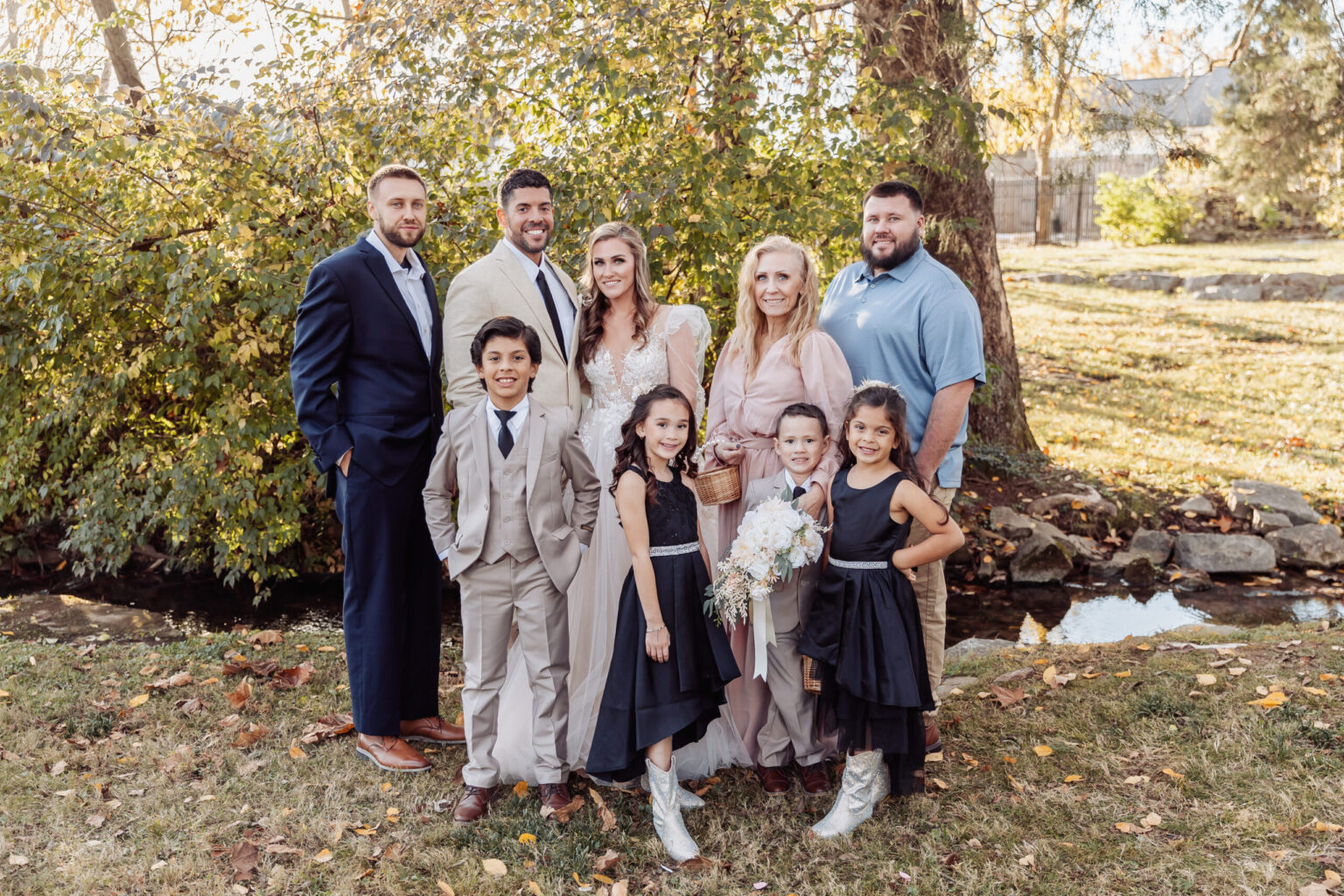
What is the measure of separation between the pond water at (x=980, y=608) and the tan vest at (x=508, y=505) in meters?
3.43

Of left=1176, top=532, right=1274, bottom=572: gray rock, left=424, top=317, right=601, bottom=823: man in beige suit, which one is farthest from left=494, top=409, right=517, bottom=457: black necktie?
left=1176, top=532, right=1274, bottom=572: gray rock

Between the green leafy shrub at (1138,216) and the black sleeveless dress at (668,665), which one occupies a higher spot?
the green leafy shrub at (1138,216)

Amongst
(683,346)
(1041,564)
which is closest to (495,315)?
(683,346)

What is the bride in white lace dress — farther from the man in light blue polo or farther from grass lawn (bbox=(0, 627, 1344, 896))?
the man in light blue polo

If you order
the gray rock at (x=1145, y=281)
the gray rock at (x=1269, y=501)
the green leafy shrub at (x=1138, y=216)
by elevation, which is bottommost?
the gray rock at (x=1269, y=501)

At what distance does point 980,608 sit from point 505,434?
483cm

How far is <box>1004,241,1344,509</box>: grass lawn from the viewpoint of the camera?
31.6 feet

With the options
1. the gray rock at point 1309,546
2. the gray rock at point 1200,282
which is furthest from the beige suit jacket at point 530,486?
the gray rock at point 1200,282

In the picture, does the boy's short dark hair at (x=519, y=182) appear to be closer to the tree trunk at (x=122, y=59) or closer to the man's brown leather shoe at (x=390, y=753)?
the man's brown leather shoe at (x=390, y=753)

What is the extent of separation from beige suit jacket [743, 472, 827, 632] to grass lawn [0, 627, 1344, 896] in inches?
25.2

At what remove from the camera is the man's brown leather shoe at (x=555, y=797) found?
356 centimetres

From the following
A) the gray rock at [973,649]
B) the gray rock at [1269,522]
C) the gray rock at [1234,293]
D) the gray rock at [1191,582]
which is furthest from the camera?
the gray rock at [1234,293]

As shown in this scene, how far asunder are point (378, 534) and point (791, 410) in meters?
1.62

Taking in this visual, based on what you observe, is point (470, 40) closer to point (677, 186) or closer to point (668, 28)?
point (668, 28)
